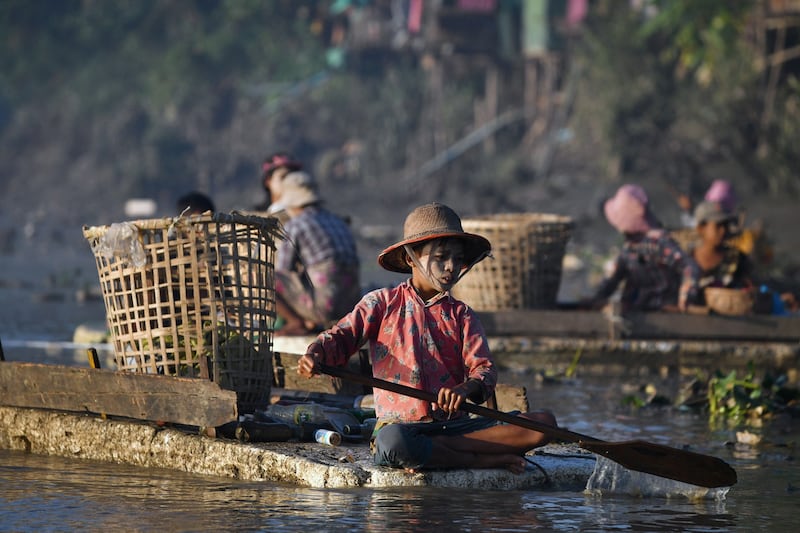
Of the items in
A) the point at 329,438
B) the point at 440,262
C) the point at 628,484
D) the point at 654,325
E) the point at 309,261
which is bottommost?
the point at 628,484

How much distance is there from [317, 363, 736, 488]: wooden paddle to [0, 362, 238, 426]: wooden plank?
0.60 metres

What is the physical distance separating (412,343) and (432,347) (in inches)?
3.5

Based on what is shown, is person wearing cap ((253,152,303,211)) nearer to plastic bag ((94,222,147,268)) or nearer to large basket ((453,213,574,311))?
large basket ((453,213,574,311))

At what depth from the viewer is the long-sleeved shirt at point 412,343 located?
5418mm

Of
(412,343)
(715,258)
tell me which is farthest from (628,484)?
(715,258)

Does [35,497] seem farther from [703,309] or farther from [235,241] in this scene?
[703,309]

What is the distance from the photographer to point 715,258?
1023 cm

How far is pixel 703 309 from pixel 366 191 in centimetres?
1863

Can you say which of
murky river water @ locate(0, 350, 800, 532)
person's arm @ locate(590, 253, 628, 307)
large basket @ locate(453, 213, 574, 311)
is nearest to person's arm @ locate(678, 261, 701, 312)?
person's arm @ locate(590, 253, 628, 307)

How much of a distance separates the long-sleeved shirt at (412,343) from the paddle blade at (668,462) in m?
0.58

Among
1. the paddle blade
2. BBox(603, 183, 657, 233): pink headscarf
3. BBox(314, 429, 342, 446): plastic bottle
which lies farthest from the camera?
BBox(603, 183, 657, 233): pink headscarf

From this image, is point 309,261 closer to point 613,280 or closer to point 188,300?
point 613,280

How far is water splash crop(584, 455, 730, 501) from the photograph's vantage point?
5.54 meters

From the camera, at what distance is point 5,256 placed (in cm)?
2319
